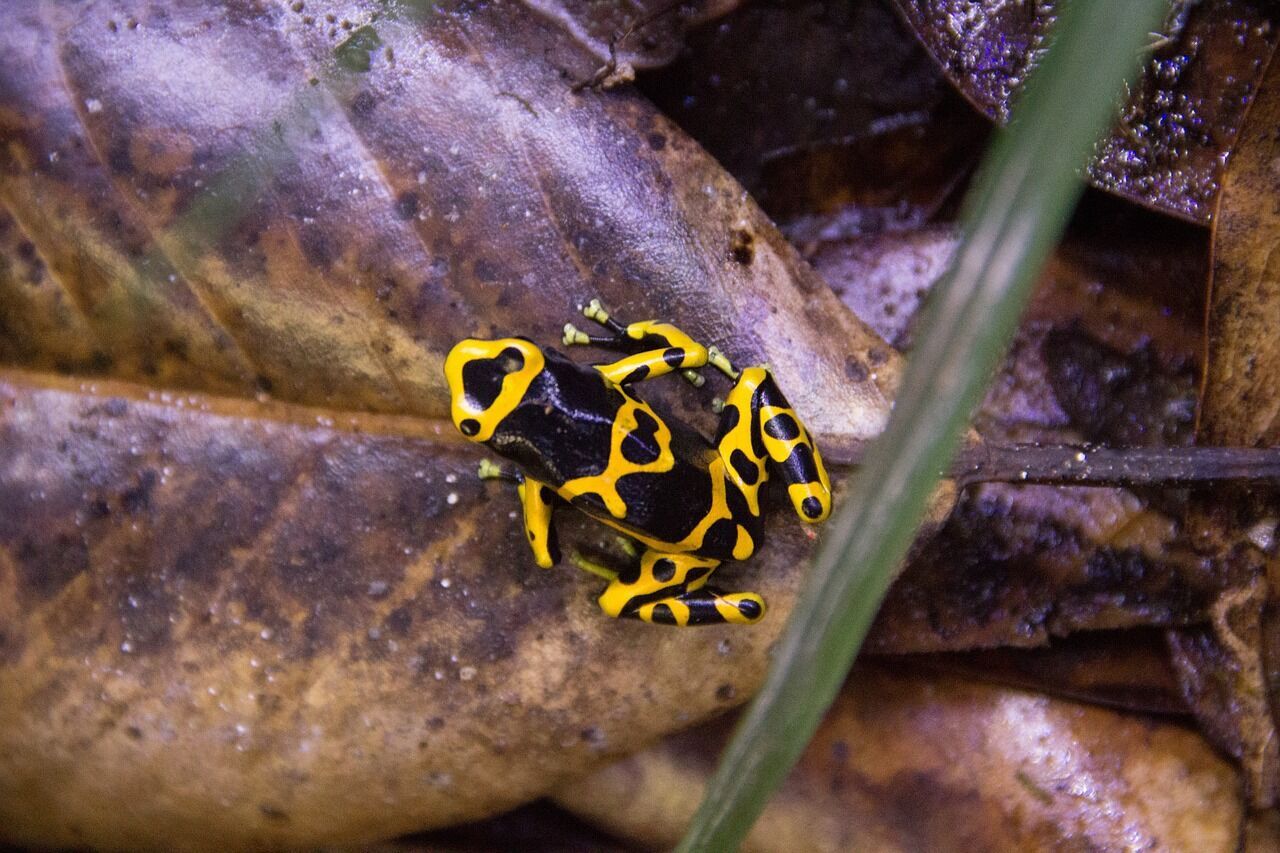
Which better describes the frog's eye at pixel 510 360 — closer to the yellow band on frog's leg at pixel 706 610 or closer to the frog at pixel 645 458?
the frog at pixel 645 458

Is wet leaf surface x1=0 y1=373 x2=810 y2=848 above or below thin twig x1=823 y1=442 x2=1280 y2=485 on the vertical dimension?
below


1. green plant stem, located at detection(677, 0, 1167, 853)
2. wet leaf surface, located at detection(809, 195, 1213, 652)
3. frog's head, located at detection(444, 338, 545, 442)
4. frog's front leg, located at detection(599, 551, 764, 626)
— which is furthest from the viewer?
wet leaf surface, located at detection(809, 195, 1213, 652)

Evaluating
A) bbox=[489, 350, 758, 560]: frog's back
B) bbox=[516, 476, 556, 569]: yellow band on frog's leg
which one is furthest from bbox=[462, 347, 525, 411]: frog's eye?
bbox=[516, 476, 556, 569]: yellow band on frog's leg

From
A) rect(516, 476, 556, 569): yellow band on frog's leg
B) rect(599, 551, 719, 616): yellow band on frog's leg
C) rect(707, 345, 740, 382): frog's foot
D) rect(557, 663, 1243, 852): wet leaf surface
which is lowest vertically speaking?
rect(557, 663, 1243, 852): wet leaf surface

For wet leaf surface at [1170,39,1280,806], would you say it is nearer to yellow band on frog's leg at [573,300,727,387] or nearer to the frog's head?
yellow band on frog's leg at [573,300,727,387]

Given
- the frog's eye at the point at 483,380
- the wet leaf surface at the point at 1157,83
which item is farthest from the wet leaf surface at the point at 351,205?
the wet leaf surface at the point at 1157,83

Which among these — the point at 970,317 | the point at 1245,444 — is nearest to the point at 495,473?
the point at 970,317

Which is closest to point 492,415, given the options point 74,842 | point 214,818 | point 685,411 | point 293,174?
point 685,411

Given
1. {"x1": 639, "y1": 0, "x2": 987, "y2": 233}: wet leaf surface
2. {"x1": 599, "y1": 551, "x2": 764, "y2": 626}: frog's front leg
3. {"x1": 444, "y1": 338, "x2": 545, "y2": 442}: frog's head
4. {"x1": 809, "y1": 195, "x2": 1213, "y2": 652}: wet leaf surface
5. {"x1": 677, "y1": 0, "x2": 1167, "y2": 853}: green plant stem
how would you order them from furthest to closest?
{"x1": 639, "y1": 0, "x2": 987, "y2": 233}: wet leaf surface → {"x1": 809, "y1": 195, "x2": 1213, "y2": 652}: wet leaf surface → {"x1": 599, "y1": 551, "x2": 764, "y2": 626}: frog's front leg → {"x1": 444, "y1": 338, "x2": 545, "y2": 442}: frog's head → {"x1": 677, "y1": 0, "x2": 1167, "y2": 853}: green plant stem
